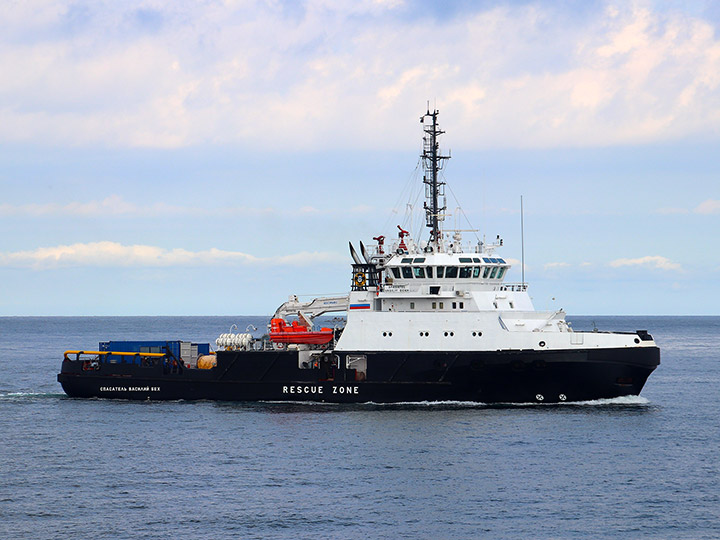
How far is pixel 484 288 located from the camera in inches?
1668

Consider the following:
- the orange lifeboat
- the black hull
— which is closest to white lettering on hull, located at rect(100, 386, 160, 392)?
the black hull

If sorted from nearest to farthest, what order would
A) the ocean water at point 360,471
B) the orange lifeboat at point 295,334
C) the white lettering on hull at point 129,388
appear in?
the ocean water at point 360,471
the orange lifeboat at point 295,334
the white lettering on hull at point 129,388

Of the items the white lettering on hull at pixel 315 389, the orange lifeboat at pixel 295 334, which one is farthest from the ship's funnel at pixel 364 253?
the white lettering on hull at pixel 315 389

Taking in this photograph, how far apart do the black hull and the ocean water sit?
2.30 ft

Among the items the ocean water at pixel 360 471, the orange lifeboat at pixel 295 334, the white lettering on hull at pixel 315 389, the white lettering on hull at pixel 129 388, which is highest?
the orange lifeboat at pixel 295 334

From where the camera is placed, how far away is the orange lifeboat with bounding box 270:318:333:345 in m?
44.0

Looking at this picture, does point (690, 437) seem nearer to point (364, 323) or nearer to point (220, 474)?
point (364, 323)

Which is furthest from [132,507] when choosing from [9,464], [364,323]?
[364,323]

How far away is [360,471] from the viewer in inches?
1211

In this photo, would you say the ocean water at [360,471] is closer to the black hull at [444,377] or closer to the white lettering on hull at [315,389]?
the black hull at [444,377]

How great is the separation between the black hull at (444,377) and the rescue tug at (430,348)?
0.04m

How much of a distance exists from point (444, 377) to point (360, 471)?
35.5 ft

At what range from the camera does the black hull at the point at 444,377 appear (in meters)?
39.9

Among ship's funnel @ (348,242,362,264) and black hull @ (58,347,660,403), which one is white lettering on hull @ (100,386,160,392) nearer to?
black hull @ (58,347,660,403)
